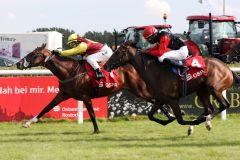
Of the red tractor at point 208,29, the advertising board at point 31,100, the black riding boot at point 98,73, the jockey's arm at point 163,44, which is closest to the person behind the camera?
the jockey's arm at point 163,44

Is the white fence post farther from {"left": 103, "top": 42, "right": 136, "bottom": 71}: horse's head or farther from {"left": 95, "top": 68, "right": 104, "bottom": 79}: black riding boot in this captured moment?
{"left": 103, "top": 42, "right": 136, "bottom": 71}: horse's head

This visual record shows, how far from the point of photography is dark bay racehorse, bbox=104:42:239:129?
11938 mm

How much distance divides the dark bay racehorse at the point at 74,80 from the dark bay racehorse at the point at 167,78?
131 cm

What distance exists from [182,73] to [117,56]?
47.7 inches

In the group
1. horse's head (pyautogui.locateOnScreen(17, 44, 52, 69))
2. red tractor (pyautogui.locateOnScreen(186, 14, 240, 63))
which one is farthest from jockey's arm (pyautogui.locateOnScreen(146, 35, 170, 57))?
red tractor (pyautogui.locateOnScreen(186, 14, 240, 63))

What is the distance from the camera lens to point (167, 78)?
1200 cm

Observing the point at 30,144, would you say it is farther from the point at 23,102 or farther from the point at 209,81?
the point at 23,102

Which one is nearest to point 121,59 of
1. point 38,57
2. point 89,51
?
point 89,51

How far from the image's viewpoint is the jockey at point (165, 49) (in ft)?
39.3

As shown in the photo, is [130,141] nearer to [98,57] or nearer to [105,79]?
[105,79]

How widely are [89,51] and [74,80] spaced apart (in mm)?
718

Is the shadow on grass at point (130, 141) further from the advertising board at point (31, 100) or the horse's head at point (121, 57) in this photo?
the advertising board at point (31, 100)

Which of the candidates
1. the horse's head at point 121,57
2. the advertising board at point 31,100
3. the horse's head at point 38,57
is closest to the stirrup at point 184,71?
the horse's head at point 121,57

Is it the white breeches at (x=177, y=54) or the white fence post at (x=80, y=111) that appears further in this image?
the white fence post at (x=80, y=111)
